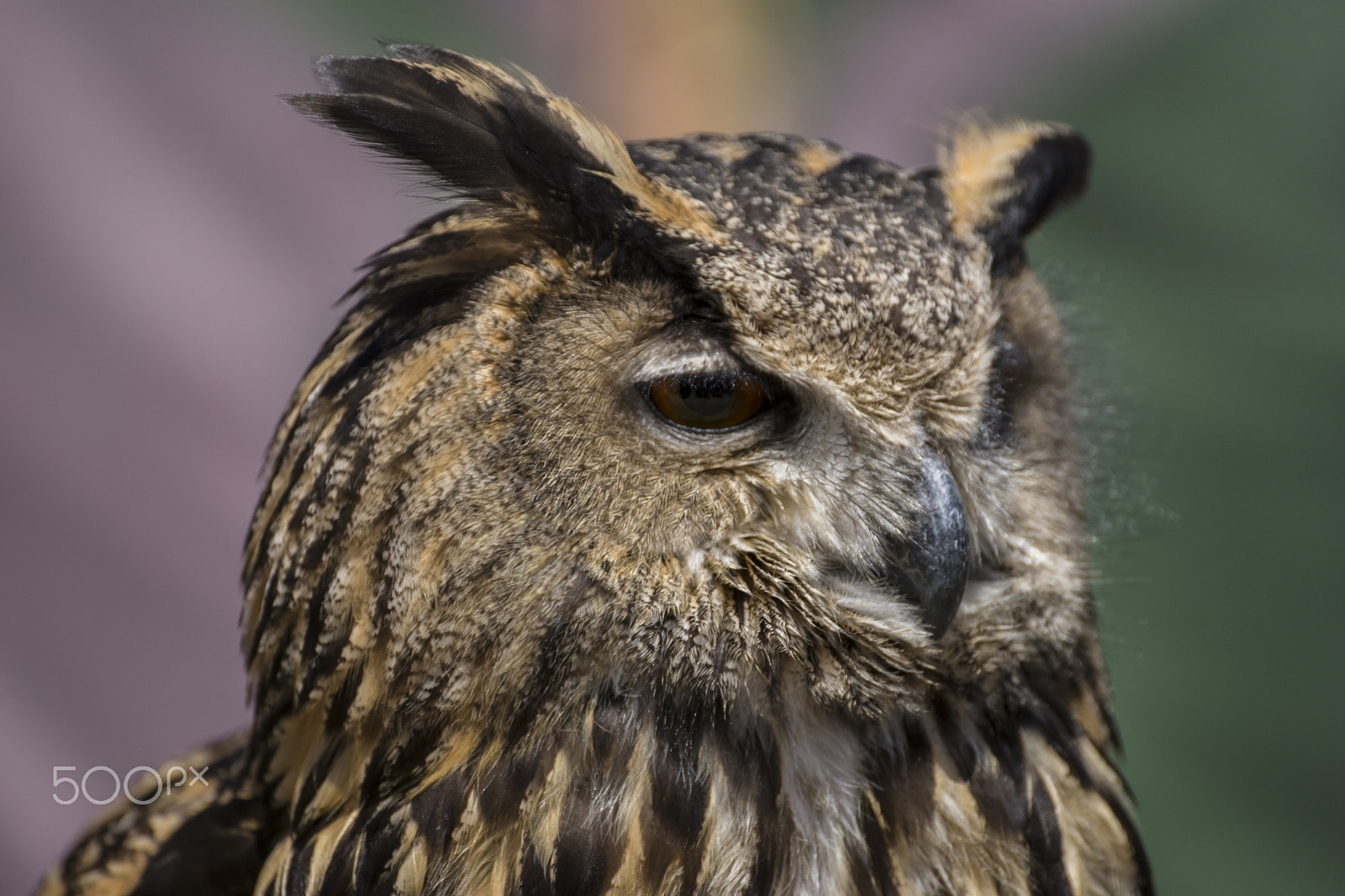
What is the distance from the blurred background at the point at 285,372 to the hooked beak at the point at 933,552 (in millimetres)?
1274

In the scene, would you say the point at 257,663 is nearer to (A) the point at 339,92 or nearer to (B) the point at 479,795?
(B) the point at 479,795

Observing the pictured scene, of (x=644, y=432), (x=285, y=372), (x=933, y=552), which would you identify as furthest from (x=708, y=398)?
(x=285, y=372)

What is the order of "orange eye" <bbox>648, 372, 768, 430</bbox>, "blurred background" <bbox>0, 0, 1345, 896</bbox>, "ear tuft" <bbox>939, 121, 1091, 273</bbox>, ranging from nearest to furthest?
"orange eye" <bbox>648, 372, 768, 430</bbox>
"ear tuft" <bbox>939, 121, 1091, 273</bbox>
"blurred background" <bbox>0, 0, 1345, 896</bbox>

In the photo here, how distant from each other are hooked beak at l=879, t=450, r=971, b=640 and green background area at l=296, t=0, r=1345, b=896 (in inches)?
54.7

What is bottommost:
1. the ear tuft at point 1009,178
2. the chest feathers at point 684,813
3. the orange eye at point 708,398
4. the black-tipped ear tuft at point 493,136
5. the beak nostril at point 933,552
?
the chest feathers at point 684,813

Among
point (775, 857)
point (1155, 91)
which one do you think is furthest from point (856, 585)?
point (1155, 91)

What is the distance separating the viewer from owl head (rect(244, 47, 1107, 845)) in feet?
2.16

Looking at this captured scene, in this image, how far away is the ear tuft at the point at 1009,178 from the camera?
2.52 ft

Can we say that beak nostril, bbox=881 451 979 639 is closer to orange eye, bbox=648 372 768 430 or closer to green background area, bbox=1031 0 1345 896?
orange eye, bbox=648 372 768 430

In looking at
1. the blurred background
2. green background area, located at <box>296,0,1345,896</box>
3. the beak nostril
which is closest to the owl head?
the beak nostril

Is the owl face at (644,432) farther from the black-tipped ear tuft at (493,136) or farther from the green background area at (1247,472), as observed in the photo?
the green background area at (1247,472)

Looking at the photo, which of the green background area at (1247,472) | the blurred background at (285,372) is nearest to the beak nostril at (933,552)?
the blurred background at (285,372)

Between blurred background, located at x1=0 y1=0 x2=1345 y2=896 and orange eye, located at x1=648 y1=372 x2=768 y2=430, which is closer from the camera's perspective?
orange eye, located at x1=648 y1=372 x2=768 y2=430

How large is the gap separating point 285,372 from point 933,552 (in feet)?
6.38
